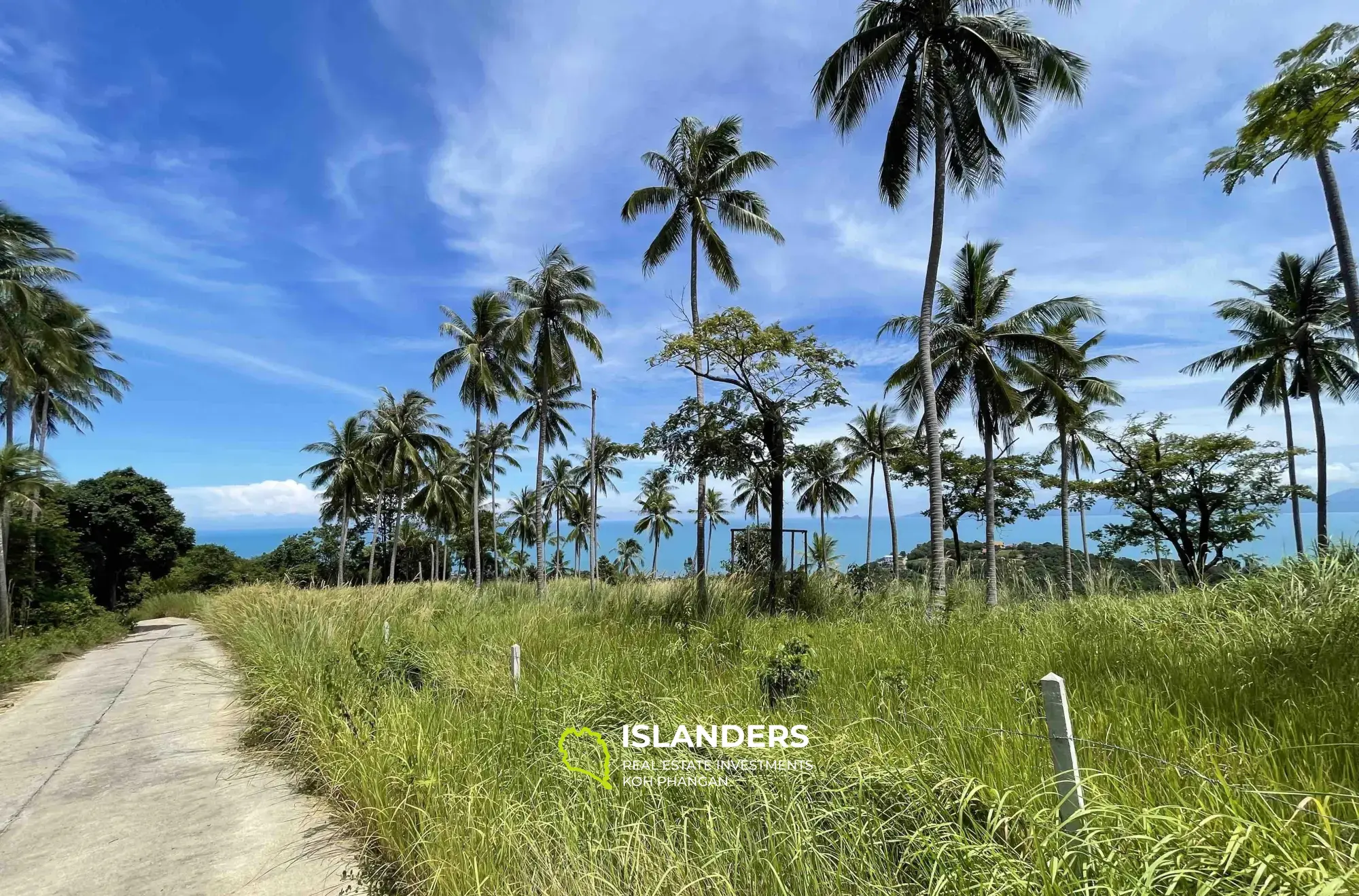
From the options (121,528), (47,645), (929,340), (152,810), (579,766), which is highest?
(929,340)

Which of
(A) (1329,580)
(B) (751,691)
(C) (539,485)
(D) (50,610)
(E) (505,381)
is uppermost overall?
(E) (505,381)

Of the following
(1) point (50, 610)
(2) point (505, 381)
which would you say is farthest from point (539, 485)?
(1) point (50, 610)

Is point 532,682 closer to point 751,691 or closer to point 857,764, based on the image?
point 751,691

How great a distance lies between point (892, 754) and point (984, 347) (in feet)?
59.5

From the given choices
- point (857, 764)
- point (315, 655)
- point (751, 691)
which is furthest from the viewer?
point (315, 655)

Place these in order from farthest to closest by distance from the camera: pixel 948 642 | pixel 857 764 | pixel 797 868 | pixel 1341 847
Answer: pixel 948 642 → pixel 857 764 → pixel 797 868 → pixel 1341 847

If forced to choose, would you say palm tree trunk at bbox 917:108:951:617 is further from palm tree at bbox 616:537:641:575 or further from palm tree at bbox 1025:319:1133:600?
palm tree at bbox 616:537:641:575

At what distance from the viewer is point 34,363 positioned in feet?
65.6

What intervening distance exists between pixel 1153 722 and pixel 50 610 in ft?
84.3

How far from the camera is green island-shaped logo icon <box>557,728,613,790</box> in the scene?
118 inches

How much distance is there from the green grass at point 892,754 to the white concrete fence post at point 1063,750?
66 millimetres

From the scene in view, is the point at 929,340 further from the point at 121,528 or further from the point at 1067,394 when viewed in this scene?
the point at 121,528

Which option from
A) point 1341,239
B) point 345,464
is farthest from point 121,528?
point 1341,239

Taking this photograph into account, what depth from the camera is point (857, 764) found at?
2.51 meters
